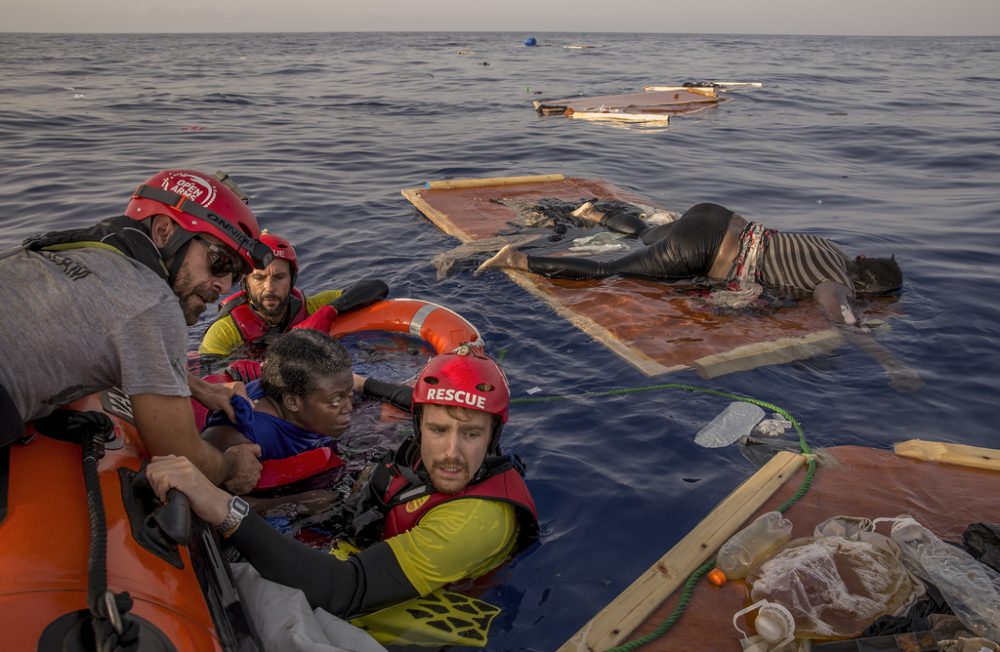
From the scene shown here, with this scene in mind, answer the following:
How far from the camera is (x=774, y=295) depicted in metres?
7.77

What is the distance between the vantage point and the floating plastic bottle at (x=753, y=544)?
3.62 metres

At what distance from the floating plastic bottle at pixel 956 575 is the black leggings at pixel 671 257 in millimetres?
4534

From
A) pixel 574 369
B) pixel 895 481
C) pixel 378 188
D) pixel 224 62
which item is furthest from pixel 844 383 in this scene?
pixel 224 62

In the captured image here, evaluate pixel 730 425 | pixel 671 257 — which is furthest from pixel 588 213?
pixel 730 425

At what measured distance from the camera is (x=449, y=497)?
134 inches

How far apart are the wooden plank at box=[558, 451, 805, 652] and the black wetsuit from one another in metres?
3.55

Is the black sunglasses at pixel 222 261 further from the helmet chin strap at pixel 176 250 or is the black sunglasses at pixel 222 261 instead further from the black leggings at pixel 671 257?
the black leggings at pixel 671 257

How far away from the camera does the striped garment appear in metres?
7.63

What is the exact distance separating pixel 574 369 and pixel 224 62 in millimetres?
49334

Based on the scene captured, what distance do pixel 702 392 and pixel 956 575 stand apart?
276 centimetres

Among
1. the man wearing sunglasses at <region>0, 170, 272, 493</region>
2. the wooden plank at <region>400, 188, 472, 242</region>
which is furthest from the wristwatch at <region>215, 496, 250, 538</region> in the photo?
the wooden plank at <region>400, 188, 472, 242</region>

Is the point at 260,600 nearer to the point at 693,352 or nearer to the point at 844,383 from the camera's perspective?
the point at 693,352

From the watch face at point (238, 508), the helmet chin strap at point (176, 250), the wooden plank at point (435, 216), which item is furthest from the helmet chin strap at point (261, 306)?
the wooden plank at point (435, 216)

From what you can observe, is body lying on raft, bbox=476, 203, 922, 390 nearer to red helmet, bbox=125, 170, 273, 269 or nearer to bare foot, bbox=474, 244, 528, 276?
bare foot, bbox=474, 244, 528, 276
